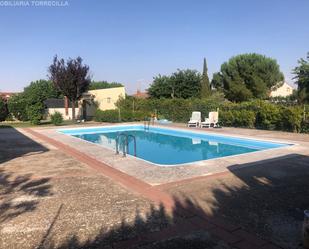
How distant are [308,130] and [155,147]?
7818mm

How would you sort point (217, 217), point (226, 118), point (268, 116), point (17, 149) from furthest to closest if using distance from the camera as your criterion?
point (226, 118), point (268, 116), point (17, 149), point (217, 217)

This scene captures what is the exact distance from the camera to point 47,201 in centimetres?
601

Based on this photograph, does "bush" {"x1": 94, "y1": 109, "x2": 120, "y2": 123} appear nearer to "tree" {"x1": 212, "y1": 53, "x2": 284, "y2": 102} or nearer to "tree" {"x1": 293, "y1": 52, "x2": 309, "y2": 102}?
"tree" {"x1": 212, "y1": 53, "x2": 284, "y2": 102}

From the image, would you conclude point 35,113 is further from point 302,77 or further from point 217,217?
point 302,77

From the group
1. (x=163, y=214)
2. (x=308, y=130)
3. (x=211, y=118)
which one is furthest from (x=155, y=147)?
(x=163, y=214)

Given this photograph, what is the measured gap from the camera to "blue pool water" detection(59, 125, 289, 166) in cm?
1282

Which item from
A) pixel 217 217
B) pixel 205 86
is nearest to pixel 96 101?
pixel 205 86

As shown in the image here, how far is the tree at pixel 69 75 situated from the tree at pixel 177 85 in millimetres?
15537

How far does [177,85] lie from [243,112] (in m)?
20.3

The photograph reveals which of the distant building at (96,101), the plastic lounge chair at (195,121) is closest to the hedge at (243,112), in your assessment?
the plastic lounge chair at (195,121)

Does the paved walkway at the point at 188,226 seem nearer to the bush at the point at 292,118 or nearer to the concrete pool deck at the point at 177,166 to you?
the concrete pool deck at the point at 177,166

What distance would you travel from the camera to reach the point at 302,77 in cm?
3881

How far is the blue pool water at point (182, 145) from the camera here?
1282 cm

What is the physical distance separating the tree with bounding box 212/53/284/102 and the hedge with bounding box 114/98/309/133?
60.7 feet
